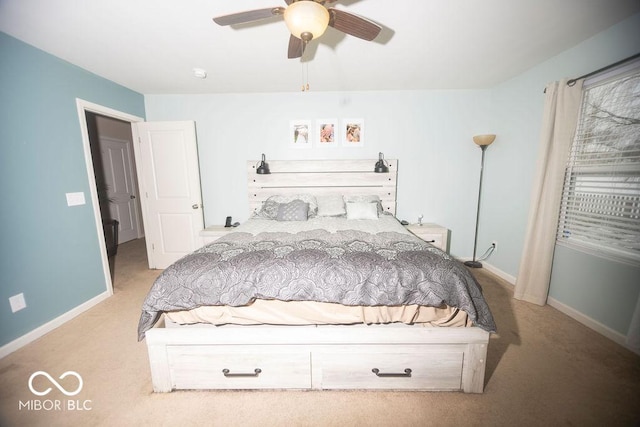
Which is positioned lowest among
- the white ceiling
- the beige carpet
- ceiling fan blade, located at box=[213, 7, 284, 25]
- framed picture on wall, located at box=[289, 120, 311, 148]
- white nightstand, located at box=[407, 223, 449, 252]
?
the beige carpet

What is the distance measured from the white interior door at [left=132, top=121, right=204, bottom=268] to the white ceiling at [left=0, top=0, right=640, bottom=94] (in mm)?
622

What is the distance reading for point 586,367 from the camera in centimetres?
161

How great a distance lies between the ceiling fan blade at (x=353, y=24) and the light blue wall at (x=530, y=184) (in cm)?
211

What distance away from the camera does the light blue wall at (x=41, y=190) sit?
1.83m

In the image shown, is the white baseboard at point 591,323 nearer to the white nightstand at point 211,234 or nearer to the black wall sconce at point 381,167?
the black wall sconce at point 381,167

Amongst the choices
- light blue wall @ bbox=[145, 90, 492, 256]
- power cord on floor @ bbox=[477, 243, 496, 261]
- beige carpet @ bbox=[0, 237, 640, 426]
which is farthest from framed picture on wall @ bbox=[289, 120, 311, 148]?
power cord on floor @ bbox=[477, 243, 496, 261]

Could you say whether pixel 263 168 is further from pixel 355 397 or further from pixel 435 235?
pixel 355 397

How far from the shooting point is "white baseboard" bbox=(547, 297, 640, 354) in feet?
5.94

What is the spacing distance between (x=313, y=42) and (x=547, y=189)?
8.74ft

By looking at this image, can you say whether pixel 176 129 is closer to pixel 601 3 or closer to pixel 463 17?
pixel 463 17

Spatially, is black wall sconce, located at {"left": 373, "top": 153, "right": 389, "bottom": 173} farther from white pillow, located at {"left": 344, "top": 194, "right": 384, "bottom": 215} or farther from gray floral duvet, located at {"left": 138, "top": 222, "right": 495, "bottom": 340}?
gray floral duvet, located at {"left": 138, "top": 222, "right": 495, "bottom": 340}

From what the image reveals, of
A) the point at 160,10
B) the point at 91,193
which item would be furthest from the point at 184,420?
the point at 160,10

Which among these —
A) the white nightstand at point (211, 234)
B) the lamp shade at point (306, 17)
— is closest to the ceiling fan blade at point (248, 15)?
the lamp shade at point (306, 17)

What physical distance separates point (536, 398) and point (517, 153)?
2545 millimetres
